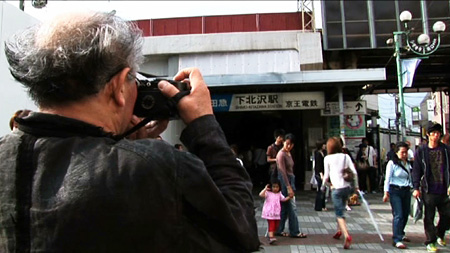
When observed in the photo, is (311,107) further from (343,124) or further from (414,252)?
(414,252)

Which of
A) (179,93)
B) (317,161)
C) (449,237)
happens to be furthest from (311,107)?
(179,93)

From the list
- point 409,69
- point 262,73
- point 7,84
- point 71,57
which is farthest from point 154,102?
point 409,69

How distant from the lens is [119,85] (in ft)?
3.39

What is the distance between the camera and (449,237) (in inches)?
271

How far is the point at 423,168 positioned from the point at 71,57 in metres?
6.20

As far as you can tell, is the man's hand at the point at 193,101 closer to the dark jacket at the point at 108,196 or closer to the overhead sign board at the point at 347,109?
the dark jacket at the point at 108,196

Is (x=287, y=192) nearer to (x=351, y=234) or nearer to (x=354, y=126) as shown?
(x=351, y=234)

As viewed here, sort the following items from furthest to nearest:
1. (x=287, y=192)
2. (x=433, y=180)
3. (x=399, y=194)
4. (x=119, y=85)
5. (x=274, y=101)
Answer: (x=274, y=101) → (x=287, y=192) → (x=399, y=194) → (x=433, y=180) → (x=119, y=85)

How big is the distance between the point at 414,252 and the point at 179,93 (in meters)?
6.16

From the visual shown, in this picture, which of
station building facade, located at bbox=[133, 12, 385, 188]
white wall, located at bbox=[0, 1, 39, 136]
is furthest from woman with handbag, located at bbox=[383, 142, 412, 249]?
station building facade, located at bbox=[133, 12, 385, 188]

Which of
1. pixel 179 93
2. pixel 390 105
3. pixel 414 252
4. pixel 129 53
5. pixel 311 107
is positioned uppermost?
pixel 390 105

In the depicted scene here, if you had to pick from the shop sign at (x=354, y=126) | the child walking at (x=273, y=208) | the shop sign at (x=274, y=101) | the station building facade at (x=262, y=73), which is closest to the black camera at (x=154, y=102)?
the child walking at (x=273, y=208)

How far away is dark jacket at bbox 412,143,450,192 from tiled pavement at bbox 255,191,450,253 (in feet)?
3.50

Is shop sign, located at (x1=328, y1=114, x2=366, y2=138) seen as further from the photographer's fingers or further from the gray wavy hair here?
the gray wavy hair
